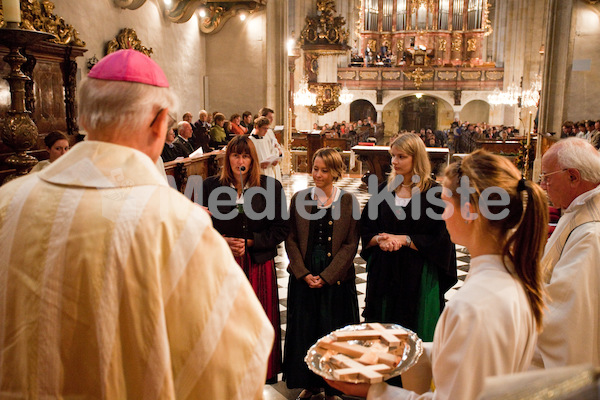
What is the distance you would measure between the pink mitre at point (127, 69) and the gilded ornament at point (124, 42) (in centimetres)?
761

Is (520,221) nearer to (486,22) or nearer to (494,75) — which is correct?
(494,75)

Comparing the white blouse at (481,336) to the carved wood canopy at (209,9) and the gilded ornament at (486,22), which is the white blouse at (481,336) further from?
the gilded ornament at (486,22)

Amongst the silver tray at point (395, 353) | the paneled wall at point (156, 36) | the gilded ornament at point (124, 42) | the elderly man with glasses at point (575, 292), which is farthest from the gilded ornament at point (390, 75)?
the silver tray at point (395, 353)

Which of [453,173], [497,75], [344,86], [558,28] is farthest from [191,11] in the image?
[497,75]

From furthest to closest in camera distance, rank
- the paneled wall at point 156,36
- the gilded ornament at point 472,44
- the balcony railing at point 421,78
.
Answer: the gilded ornament at point 472,44 < the balcony railing at point 421,78 < the paneled wall at point 156,36

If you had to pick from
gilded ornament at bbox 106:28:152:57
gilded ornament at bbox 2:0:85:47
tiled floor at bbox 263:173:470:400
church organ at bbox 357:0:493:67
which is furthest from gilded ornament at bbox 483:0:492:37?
gilded ornament at bbox 2:0:85:47

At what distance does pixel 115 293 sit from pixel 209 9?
1218 cm

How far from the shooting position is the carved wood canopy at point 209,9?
34.1 ft

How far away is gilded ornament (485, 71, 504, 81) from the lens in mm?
27922

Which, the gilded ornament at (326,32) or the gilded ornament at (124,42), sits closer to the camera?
the gilded ornament at (124,42)

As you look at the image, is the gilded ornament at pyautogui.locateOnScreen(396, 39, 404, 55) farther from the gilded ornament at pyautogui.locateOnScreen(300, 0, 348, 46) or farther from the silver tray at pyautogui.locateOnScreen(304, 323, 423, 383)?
the silver tray at pyautogui.locateOnScreen(304, 323, 423, 383)

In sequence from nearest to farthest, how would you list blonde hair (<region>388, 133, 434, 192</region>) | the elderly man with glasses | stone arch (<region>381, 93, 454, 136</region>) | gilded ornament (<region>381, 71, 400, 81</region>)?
1. the elderly man with glasses
2. blonde hair (<region>388, 133, 434, 192</region>)
3. gilded ornament (<region>381, 71, 400, 81</region>)
4. stone arch (<region>381, 93, 454, 136</region>)

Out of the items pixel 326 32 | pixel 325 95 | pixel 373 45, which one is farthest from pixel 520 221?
pixel 373 45

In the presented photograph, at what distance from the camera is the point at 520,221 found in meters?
1.48
